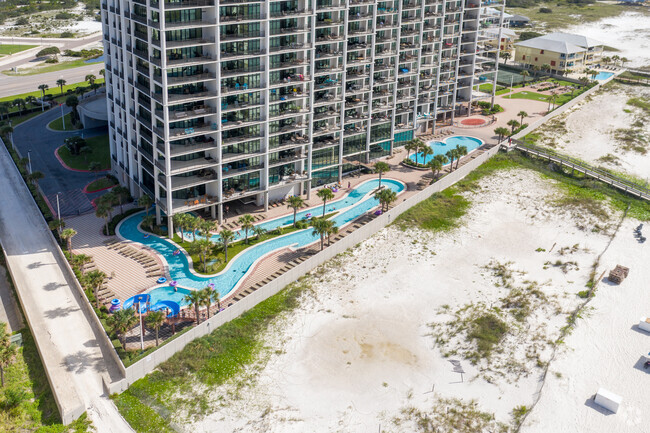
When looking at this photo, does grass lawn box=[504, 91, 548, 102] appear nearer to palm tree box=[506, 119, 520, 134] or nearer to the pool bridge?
palm tree box=[506, 119, 520, 134]

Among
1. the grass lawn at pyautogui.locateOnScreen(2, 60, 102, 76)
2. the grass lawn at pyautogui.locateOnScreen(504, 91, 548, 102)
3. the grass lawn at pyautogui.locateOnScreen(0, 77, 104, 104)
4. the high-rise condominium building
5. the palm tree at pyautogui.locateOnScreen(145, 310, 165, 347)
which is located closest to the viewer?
the palm tree at pyautogui.locateOnScreen(145, 310, 165, 347)

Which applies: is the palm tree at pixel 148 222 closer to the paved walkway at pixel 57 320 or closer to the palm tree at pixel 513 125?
the paved walkway at pixel 57 320

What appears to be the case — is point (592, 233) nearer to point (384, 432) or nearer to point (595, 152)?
point (595, 152)

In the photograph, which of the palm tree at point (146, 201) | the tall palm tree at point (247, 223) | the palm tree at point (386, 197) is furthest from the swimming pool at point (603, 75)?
the palm tree at point (146, 201)

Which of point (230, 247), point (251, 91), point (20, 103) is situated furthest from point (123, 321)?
point (20, 103)

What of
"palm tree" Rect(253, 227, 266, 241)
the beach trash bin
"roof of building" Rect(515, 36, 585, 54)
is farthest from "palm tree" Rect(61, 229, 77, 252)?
"roof of building" Rect(515, 36, 585, 54)

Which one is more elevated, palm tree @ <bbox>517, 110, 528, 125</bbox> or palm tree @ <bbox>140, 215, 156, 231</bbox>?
palm tree @ <bbox>517, 110, 528, 125</bbox>

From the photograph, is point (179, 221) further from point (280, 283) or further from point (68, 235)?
point (280, 283)
